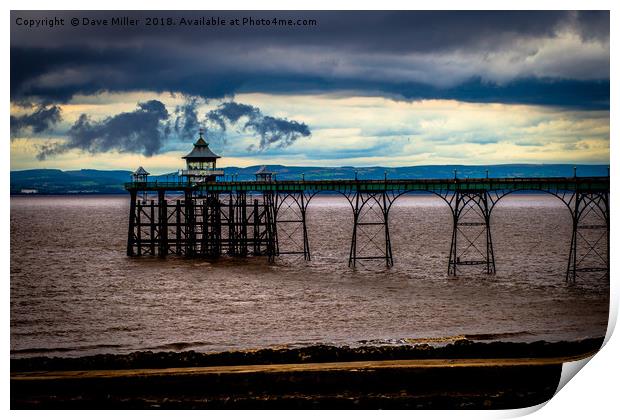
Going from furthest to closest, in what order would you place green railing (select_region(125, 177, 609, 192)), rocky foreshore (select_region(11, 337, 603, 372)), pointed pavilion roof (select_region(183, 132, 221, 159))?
1. pointed pavilion roof (select_region(183, 132, 221, 159))
2. green railing (select_region(125, 177, 609, 192))
3. rocky foreshore (select_region(11, 337, 603, 372))

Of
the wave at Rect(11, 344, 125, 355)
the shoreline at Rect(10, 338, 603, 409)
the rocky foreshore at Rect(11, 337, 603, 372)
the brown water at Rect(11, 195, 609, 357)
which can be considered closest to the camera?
the shoreline at Rect(10, 338, 603, 409)

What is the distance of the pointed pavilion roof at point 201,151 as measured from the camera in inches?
2527

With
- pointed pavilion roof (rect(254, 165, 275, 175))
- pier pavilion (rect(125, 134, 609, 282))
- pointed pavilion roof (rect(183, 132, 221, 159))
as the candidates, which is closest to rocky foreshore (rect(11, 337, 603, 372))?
pier pavilion (rect(125, 134, 609, 282))

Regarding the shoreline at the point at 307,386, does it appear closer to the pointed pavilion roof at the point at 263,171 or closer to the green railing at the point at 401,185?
the green railing at the point at 401,185

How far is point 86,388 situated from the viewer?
23.6 meters

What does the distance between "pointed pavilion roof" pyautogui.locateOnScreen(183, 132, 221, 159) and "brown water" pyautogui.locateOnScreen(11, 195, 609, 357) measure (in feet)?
29.2

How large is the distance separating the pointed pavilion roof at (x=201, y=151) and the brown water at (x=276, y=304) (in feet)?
29.2

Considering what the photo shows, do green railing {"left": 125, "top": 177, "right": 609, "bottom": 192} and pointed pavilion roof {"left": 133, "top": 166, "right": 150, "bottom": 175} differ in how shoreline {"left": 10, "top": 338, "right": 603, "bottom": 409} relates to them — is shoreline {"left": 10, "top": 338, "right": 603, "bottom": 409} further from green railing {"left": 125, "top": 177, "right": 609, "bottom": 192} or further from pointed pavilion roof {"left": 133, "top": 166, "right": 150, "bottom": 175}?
pointed pavilion roof {"left": 133, "top": 166, "right": 150, "bottom": 175}

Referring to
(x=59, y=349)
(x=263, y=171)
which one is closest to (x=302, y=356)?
Result: (x=59, y=349)

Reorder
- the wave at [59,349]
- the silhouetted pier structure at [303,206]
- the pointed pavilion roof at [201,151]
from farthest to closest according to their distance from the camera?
the pointed pavilion roof at [201,151], the silhouetted pier structure at [303,206], the wave at [59,349]

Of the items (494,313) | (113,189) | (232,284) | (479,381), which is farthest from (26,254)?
(479,381)

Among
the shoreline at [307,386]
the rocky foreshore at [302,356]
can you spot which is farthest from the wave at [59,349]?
the shoreline at [307,386]

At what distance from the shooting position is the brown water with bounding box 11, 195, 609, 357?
109 feet

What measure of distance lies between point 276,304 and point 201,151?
26.2 metres
